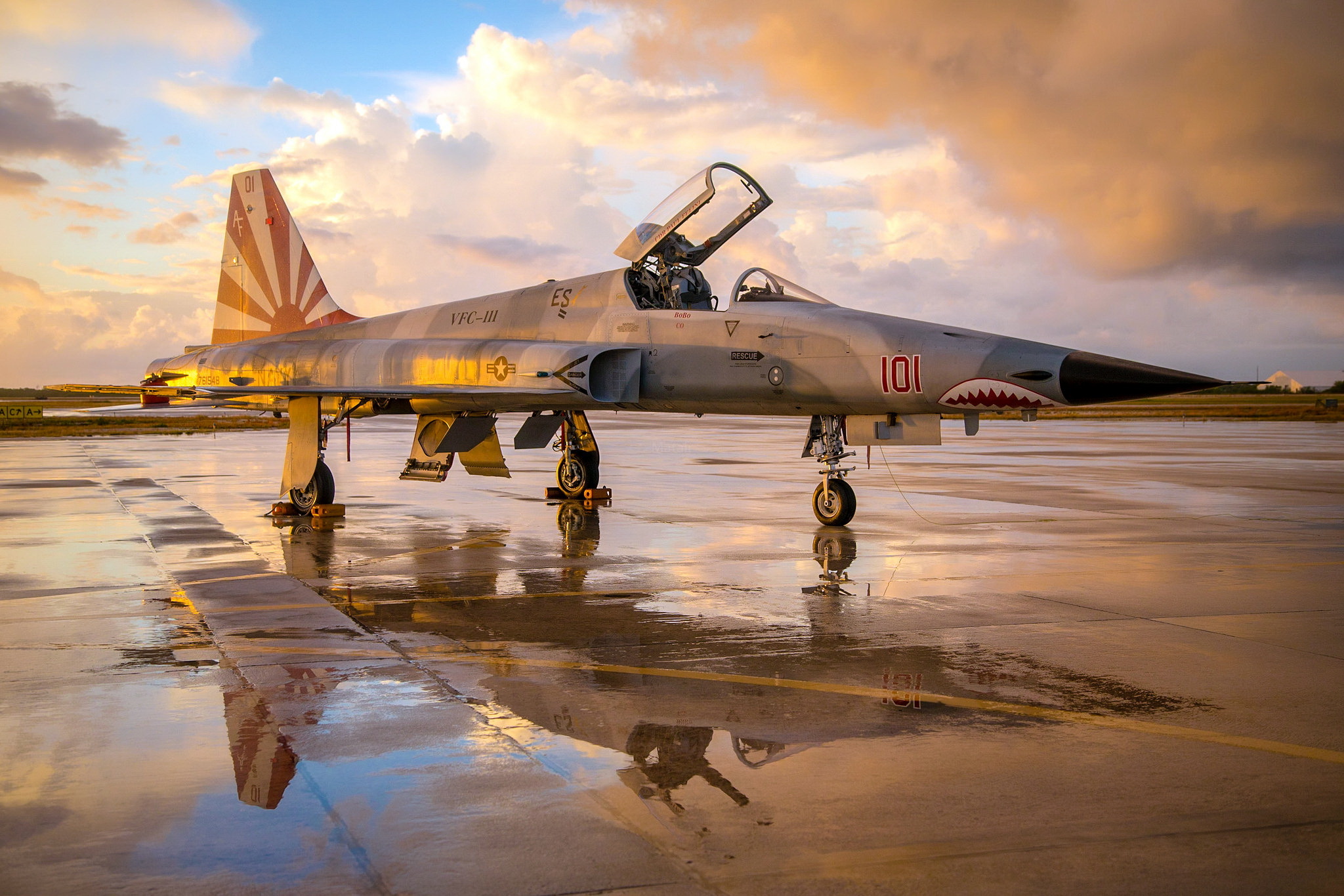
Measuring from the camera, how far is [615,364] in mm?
13812

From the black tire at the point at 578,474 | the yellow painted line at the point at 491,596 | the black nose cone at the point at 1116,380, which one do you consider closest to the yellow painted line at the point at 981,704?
the yellow painted line at the point at 491,596

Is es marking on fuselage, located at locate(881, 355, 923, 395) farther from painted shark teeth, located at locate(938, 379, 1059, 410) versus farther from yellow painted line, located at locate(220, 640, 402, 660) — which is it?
yellow painted line, located at locate(220, 640, 402, 660)

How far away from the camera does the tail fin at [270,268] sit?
1934 cm

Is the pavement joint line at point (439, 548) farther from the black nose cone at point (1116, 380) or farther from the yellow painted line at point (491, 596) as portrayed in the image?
the black nose cone at point (1116, 380)

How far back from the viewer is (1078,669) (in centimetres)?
627

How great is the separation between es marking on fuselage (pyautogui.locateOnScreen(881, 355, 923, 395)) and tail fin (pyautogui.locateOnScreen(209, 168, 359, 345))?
35.2ft

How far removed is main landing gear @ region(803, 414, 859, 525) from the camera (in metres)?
13.4

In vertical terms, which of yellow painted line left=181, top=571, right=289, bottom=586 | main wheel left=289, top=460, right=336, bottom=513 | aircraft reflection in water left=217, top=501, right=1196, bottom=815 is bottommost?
yellow painted line left=181, top=571, right=289, bottom=586

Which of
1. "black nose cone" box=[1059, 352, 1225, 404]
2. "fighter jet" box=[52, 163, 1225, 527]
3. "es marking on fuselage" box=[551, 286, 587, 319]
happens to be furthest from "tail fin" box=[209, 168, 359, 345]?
"black nose cone" box=[1059, 352, 1225, 404]

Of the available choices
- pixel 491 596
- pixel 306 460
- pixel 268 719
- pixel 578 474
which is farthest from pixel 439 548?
pixel 268 719

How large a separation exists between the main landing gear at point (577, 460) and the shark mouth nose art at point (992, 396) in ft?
22.6

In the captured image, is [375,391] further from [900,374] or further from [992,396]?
[992,396]

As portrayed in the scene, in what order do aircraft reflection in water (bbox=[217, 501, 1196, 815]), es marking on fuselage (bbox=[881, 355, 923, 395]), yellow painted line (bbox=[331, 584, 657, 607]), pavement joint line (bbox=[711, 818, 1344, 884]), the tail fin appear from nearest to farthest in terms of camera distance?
pavement joint line (bbox=[711, 818, 1344, 884]) → aircraft reflection in water (bbox=[217, 501, 1196, 815]) → yellow painted line (bbox=[331, 584, 657, 607]) → es marking on fuselage (bbox=[881, 355, 923, 395]) → the tail fin

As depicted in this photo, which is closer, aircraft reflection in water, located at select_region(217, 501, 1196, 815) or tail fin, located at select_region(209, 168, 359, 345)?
aircraft reflection in water, located at select_region(217, 501, 1196, 815)
